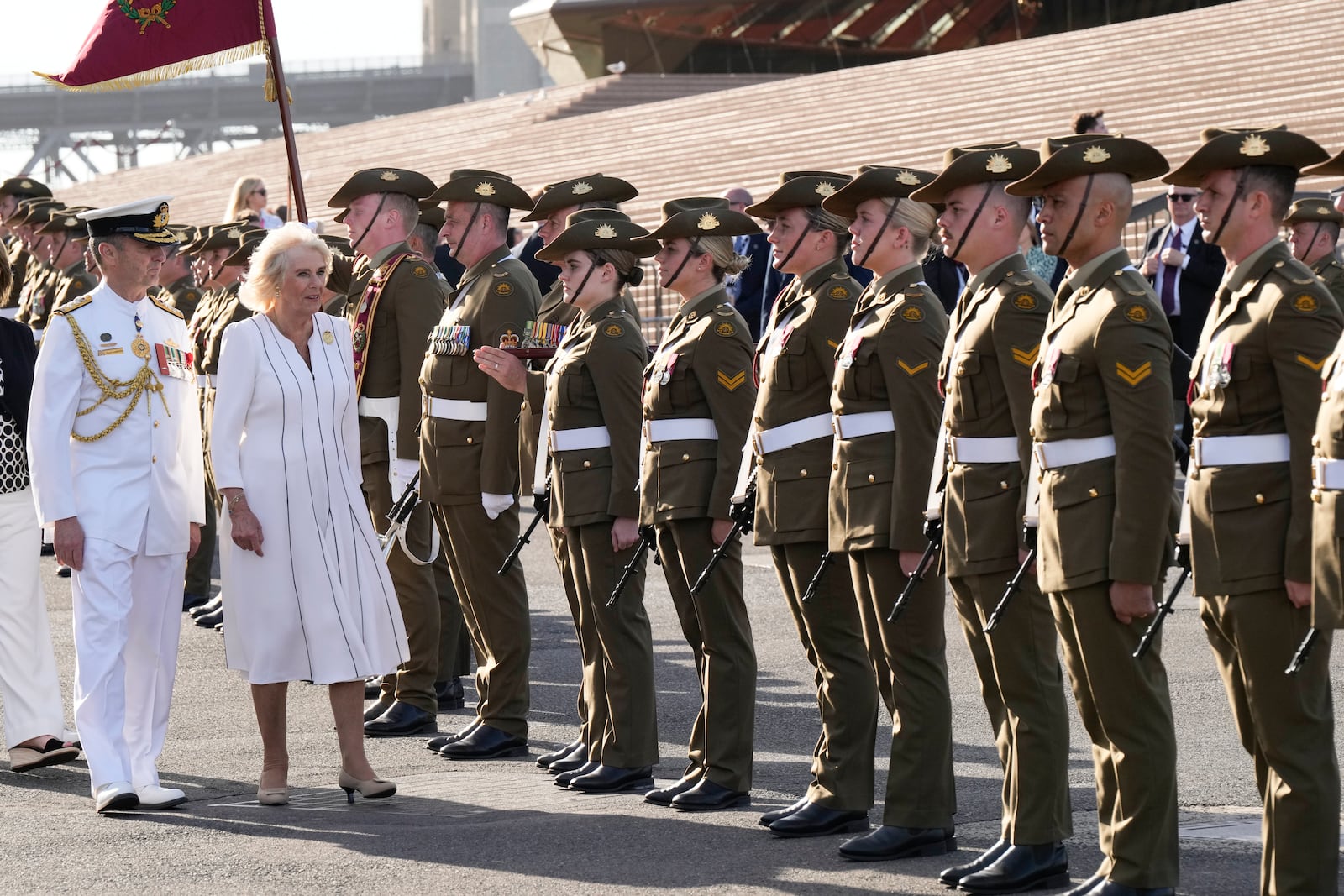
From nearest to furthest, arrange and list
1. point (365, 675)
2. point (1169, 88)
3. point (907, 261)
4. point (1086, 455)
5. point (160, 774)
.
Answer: point (1086, 455) → point (907, 261) → point (365, 675) → point (160, 774) → point (1169, 88)

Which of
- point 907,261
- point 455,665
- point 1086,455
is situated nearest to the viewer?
point 1086,455

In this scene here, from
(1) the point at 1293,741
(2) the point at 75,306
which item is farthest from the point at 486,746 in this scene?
(1) the point at 1293,741

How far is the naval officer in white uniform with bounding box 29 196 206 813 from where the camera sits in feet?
21.4

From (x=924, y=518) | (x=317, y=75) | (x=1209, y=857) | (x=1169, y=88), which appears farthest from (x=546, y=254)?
(x=317, y=75)

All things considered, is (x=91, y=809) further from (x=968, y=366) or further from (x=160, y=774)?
(x=968, y=366)

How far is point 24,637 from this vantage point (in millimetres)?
7480

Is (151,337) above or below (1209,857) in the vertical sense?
above

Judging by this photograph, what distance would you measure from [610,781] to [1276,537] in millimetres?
2892

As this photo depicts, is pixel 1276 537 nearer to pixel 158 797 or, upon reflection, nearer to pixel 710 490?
pixel 710 490

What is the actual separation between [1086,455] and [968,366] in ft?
1.71

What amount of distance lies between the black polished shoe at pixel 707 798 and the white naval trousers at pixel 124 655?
5.83 feet

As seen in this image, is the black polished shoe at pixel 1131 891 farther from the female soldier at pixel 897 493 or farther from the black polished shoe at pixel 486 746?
the black polished shoe at pixel 486 746

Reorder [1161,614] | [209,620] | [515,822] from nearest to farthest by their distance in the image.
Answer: [1161,614] < [515,822] < [209,620]

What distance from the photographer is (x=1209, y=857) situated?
214 inches
